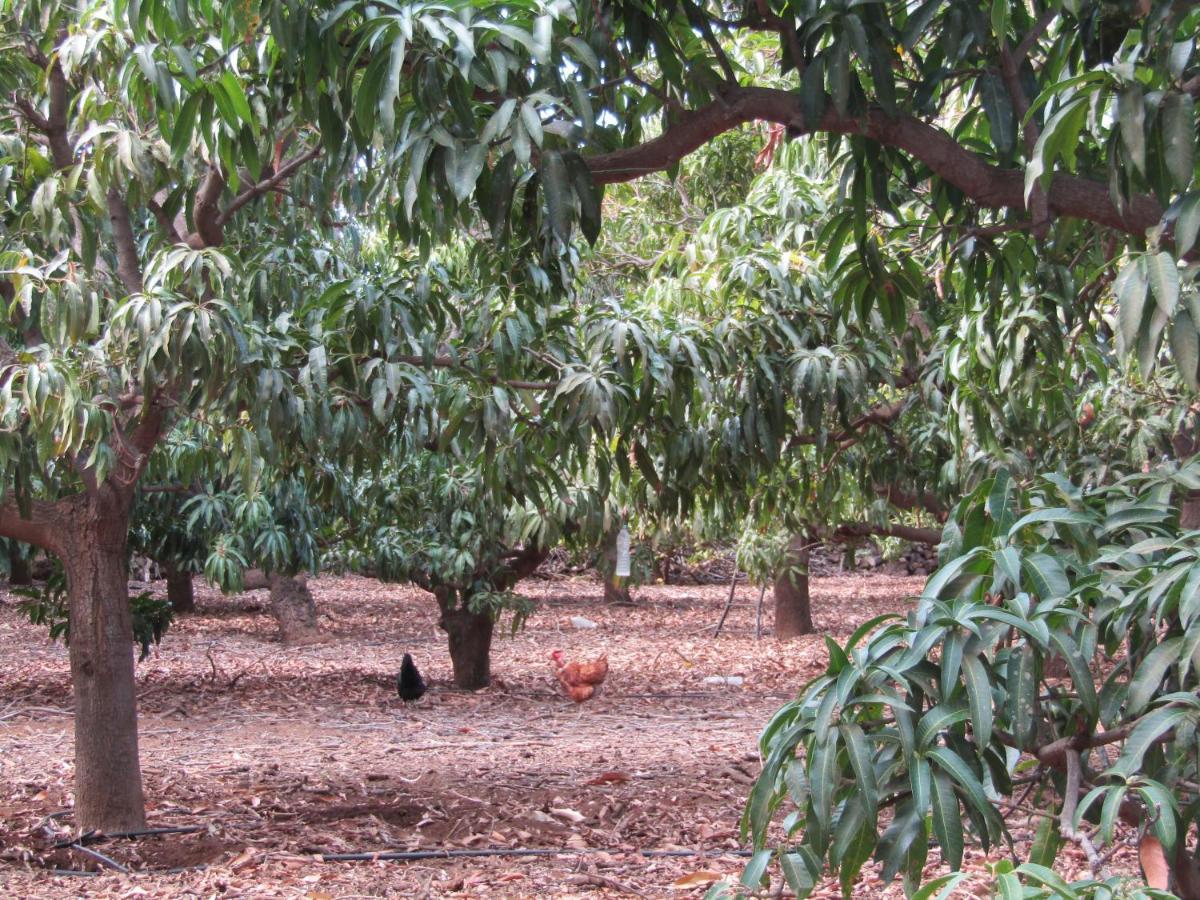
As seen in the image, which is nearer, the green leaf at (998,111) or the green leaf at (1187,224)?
the green leaf at (1187,224)

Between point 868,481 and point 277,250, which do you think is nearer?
point 277,250

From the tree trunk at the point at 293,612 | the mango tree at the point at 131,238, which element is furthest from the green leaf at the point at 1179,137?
the tree trunk at the point at 293,612

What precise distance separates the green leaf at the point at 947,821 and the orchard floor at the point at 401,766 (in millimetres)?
439

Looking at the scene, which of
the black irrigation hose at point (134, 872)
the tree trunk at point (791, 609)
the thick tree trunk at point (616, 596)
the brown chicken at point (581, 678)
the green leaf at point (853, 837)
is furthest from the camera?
the thick tree trunk at point (616, 596)

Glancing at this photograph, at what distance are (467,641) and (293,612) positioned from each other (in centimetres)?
360

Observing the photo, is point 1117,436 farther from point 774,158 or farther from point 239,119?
point 239,119

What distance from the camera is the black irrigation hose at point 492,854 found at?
446 cm

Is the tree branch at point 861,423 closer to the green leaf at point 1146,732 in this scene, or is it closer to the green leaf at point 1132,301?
the green leaf at point 1132,301

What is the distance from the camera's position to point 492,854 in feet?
14.9

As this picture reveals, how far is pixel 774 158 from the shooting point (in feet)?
20.8

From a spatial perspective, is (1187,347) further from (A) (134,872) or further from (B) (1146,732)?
(A) (134,872)

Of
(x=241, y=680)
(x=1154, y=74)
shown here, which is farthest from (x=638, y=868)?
(x=241, y=680)

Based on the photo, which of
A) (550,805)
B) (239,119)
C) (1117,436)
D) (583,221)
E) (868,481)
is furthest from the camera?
(868,481)

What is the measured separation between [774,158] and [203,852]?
4.36 m
